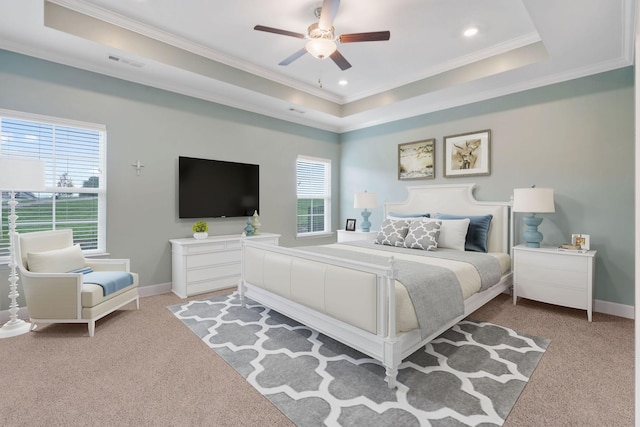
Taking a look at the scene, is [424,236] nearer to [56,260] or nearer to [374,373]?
[374,373]

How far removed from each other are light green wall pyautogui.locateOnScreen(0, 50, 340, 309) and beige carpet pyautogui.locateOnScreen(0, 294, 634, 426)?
1.22 m

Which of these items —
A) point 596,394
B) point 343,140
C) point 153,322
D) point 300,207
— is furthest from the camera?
point 343,140

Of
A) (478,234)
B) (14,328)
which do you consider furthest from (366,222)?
(14,328)

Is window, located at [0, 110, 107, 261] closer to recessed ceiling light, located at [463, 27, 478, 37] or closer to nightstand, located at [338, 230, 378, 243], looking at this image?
nightstand, located at [338, 230, 378, 243]

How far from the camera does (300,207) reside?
18.8 feet

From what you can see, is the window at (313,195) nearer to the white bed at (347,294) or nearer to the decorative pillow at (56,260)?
the white bed at (347,294)

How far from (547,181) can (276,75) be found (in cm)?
383

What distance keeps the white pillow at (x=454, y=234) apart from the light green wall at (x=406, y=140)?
2.52 ft

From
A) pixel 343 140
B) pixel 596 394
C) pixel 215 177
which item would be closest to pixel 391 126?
pixel 343 140

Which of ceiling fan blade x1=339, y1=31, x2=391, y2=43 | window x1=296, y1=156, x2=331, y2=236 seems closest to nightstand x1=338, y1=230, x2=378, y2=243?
window x1=296, y1=156, x2=331, y2=236

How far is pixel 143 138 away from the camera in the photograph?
389 centimetres

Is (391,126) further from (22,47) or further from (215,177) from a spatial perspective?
(22,47)

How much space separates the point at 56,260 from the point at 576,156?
18.6 ft

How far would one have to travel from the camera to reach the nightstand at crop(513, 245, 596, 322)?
10.1 ft
